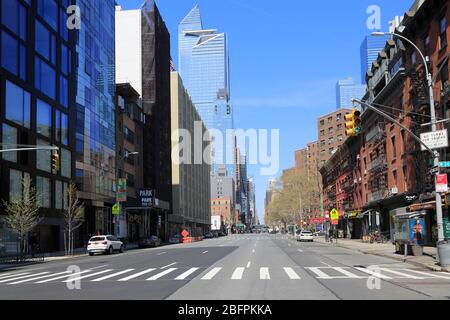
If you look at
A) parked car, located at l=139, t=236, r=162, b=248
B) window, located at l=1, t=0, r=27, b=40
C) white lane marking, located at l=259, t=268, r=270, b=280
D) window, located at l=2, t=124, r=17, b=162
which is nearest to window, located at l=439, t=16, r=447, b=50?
white lane marking, located at l=259, t=268, r=270, b=280

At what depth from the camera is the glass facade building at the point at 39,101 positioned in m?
43.7

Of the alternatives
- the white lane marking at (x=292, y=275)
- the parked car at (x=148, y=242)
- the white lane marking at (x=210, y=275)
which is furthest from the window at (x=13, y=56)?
the white lane marking at (x=292, y=275)

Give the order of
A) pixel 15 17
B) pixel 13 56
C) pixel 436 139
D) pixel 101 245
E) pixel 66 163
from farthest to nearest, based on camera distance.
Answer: pixel 66 163 → pixel 15 17 → pixel 13 56 → pixel 101 245 → pixel 436 139

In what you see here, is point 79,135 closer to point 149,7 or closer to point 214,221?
point 149,7

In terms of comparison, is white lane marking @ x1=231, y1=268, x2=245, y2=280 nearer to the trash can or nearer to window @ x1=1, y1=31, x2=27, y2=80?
the trash can

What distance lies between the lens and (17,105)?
45406 millimetres

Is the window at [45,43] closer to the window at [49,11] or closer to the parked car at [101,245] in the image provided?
the window at [49,11]

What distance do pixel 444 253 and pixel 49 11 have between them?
44125mm

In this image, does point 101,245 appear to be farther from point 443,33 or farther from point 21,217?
point 443,33

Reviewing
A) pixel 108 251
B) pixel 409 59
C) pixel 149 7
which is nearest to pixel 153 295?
pixel 108 251

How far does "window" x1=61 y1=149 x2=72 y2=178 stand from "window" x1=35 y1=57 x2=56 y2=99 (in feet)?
19.3

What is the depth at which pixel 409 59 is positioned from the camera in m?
45.0

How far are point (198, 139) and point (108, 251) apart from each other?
104811 millimetres

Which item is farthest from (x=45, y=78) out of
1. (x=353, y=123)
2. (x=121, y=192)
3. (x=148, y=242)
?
(x=353, y=123)
